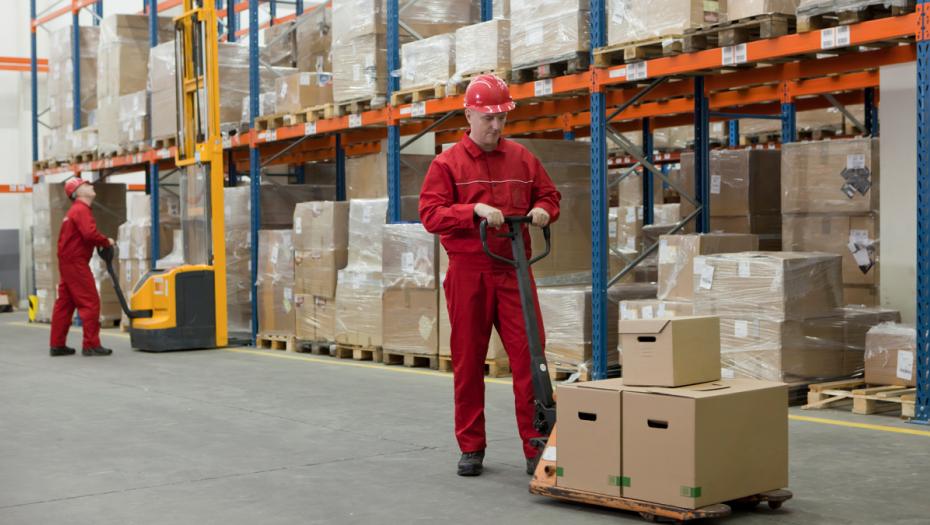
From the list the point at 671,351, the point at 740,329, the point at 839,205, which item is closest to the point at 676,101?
the point at 839,205

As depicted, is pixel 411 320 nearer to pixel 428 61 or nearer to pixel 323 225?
pixel 323 225

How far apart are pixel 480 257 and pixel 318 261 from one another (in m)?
5.89

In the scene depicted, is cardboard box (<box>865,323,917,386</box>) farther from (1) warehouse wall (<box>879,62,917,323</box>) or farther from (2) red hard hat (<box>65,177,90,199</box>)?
(2) red hard hat (<box>65,177,90,199</box>)

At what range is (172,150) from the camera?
13375 millimetres

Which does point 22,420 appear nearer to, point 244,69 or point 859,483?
point 859,483

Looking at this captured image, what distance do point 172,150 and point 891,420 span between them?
9.24 m

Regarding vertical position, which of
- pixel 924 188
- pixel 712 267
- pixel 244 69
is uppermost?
pixel 244 69

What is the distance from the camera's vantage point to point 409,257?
9602mm

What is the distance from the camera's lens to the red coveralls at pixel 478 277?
5.12 meters

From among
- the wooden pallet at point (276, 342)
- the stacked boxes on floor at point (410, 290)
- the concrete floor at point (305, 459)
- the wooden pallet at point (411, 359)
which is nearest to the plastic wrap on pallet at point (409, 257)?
the stacked boxes on floor at point (410, 290)

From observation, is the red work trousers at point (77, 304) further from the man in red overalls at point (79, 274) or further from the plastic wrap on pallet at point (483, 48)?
the plastic wrap on pallet at point (483, 48)

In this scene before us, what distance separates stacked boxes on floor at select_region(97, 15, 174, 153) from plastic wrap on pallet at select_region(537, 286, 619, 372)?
7.50 metres

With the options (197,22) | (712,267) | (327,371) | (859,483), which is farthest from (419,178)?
(859,483)

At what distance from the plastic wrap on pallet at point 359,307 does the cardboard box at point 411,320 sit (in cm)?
23
